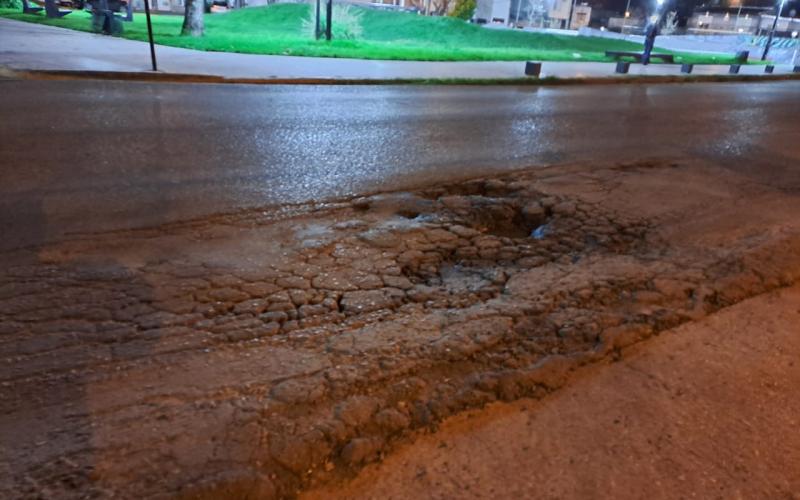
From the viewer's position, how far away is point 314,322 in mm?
3062

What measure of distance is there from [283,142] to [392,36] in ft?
84.2

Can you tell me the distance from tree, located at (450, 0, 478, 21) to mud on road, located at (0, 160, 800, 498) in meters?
43.0

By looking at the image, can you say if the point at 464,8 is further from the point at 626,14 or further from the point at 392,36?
the point at 626,14

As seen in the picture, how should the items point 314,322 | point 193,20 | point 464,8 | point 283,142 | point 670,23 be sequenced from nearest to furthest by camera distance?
point 314,322 < point 283,142 < point 193,20 < point 464,8 < point 670,23

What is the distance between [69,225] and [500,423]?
3508mm

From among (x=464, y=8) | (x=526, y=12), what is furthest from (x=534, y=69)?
(x=526, y=12)

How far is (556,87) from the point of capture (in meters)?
15.3

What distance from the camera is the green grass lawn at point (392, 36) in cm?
2217

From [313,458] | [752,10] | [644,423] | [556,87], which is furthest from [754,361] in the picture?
[752,10]

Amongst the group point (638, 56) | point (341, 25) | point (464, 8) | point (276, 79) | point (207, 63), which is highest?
point (464, 8)

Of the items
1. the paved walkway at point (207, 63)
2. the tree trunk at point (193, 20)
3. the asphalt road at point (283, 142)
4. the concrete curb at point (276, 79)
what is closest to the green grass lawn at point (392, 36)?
the tree trunk at point (193, 20)

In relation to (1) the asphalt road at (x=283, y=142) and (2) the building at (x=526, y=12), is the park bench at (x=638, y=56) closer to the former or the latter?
(1) the asphalt road at (x=283, y=142)

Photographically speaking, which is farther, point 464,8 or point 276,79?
point 464,8

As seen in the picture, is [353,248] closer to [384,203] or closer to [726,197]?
[384,203]
